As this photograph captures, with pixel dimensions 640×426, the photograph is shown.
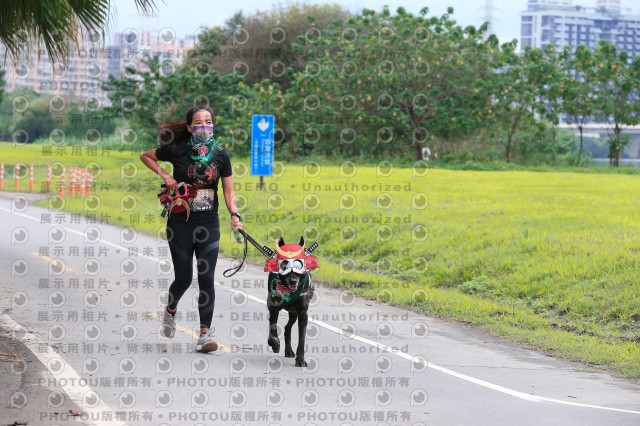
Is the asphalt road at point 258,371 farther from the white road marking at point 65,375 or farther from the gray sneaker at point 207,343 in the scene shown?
the gray sneaker at point 207,343

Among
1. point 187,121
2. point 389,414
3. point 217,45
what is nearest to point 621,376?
point 389,414

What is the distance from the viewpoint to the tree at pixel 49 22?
940 cm

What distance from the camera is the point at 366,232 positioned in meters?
19.2

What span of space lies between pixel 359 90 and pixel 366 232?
25072 millimetres

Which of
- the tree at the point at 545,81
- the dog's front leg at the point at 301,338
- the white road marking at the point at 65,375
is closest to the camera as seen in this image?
the white road marking at the point at 65,375

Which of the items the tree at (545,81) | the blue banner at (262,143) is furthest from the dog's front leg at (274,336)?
the tree at (545,81)

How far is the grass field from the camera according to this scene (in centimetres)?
1205

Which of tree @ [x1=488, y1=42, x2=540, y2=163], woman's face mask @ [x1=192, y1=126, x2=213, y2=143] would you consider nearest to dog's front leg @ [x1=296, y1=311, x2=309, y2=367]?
woman's face mask @ [x1=192, y1=126, x2=213, y2=143]

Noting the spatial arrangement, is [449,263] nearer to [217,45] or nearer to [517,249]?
[517,249]

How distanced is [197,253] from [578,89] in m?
40.9

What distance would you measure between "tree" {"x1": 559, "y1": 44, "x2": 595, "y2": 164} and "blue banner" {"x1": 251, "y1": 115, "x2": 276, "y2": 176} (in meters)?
24.2

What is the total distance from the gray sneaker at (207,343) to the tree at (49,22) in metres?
3.65

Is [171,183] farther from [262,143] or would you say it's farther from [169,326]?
[262,143]

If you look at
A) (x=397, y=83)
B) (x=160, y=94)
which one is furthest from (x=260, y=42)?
(x=397, y=83)
